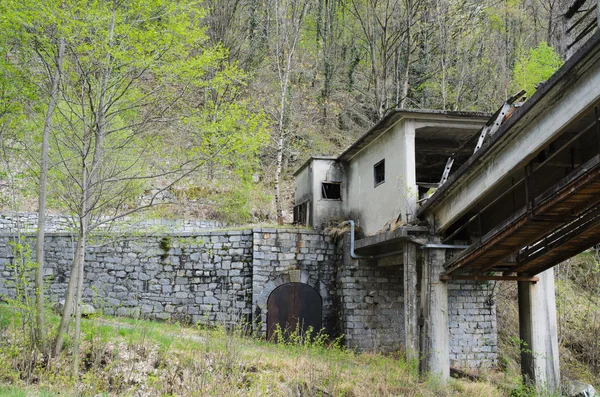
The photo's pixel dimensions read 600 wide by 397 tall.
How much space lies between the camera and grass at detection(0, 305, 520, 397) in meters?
7.56

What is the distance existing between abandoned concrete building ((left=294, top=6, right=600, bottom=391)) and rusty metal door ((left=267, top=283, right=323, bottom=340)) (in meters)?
0.83

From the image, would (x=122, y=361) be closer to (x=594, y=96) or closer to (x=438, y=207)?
(x=438, y=207)

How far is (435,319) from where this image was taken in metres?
9.09

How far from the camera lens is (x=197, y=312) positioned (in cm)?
1264

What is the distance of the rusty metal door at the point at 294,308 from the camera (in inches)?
486

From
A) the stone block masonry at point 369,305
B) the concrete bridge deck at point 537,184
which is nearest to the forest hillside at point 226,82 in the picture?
the stone block masonry at point 369,305

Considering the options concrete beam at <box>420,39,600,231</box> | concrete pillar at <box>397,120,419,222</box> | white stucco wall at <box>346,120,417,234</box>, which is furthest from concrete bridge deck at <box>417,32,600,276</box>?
white stucco wall at <box>346,120,417,234</box>

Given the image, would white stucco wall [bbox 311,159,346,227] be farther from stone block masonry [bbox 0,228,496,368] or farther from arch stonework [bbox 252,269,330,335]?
arch stonework [bbox 252,269,330,335]

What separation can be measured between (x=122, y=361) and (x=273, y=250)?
4.95 metres

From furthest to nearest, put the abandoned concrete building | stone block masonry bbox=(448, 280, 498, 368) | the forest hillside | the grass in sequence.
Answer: stone block masonry bbox=(448, 280, 498, 368) < the forest hillside < the grass < the abandoned concrete building

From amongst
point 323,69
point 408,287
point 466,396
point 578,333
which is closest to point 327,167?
point 408,287

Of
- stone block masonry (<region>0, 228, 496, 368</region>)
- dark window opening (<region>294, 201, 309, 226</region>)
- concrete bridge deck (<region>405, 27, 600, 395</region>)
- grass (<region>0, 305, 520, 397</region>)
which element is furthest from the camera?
dark window opening (<region>294, 201, 309, 226</region>)

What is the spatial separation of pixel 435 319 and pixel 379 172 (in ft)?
11.8

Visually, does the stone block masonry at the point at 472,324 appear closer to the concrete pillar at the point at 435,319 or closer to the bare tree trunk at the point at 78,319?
the concrete pillar at the point at 435,319
